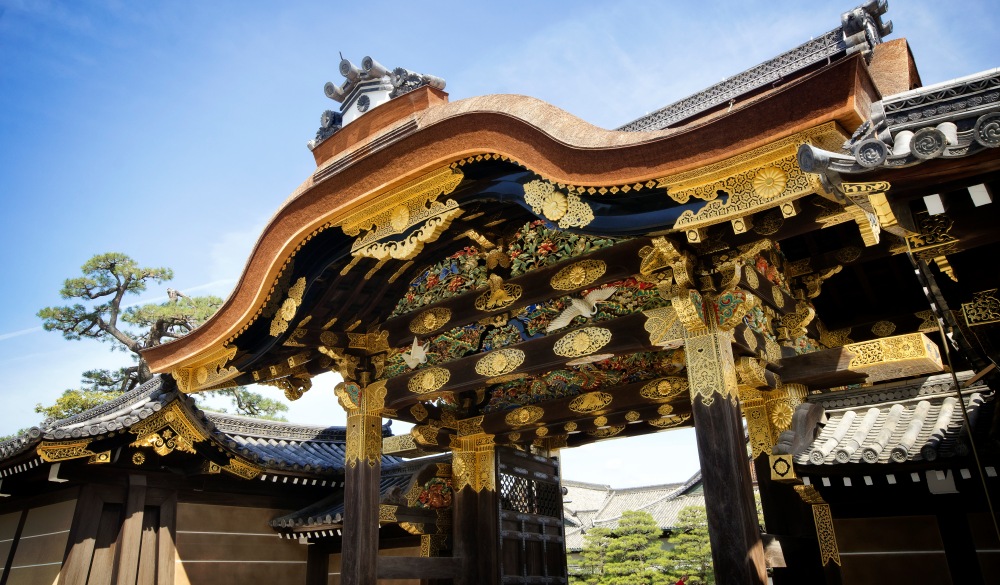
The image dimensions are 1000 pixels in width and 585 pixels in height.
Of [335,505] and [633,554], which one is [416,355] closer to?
[335,505]

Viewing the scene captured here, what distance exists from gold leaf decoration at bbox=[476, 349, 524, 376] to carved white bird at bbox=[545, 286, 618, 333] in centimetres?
54

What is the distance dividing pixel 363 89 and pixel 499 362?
3.17 metres

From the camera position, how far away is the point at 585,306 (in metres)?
7.02

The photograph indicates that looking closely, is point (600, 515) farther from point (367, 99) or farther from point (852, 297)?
point (367, 99)

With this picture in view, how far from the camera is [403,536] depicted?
10914 mm

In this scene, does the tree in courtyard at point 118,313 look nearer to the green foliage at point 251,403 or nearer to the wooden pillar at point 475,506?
the green foliage at point 251,403

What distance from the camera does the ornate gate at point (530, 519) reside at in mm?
9359

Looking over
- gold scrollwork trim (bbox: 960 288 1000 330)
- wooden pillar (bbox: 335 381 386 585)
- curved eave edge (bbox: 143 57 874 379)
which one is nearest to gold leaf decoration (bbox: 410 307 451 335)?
wooden pillar (bbox: 335 381 386 585)

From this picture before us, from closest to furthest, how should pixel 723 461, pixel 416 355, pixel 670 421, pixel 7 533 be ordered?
pixel 723 461 < pixel 416 355 < pixel 670 421 < pixel 7 533

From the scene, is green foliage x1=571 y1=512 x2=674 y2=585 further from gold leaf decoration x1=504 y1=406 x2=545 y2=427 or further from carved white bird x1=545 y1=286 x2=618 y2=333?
carved white bird x1=545 y1=286 x2=618 y2=333

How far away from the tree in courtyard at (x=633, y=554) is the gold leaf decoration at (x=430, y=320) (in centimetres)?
1468

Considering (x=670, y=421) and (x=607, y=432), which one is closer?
(x=670, y=421)

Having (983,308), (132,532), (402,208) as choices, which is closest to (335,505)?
(132,532)

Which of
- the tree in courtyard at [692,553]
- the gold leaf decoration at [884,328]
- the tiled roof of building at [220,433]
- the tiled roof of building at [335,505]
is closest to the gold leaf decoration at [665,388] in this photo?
the gold leaf decoration at [884,328]
